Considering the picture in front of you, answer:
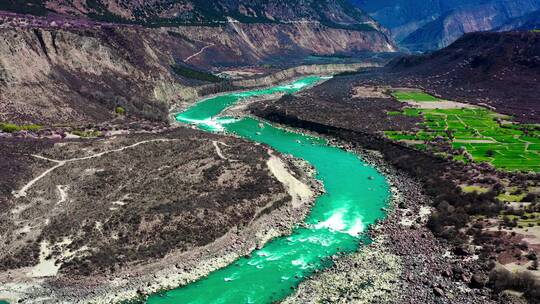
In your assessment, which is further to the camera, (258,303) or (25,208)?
(25,208)

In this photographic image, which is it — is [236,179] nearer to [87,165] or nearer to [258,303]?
[87,165]

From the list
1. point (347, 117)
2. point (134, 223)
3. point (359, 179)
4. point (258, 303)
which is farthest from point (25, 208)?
point (347, 117)

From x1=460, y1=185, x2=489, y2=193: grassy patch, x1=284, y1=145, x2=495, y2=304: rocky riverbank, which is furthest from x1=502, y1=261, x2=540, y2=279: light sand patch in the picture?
x1=460, y1=185, x2=489, y2=193: grassy patch

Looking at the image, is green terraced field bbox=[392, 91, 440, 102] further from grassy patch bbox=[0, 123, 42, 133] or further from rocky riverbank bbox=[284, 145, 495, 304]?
grassy patch bbox=[0, 123, 42, 133]

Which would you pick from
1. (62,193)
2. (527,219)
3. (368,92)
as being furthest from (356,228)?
(368,92)

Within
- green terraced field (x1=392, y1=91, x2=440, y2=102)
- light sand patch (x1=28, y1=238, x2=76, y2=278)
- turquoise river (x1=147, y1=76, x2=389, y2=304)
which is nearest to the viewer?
light sand patch (x1=28, y1=238, x2=76, y2=278)

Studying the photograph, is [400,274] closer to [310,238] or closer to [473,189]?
[310,238]
